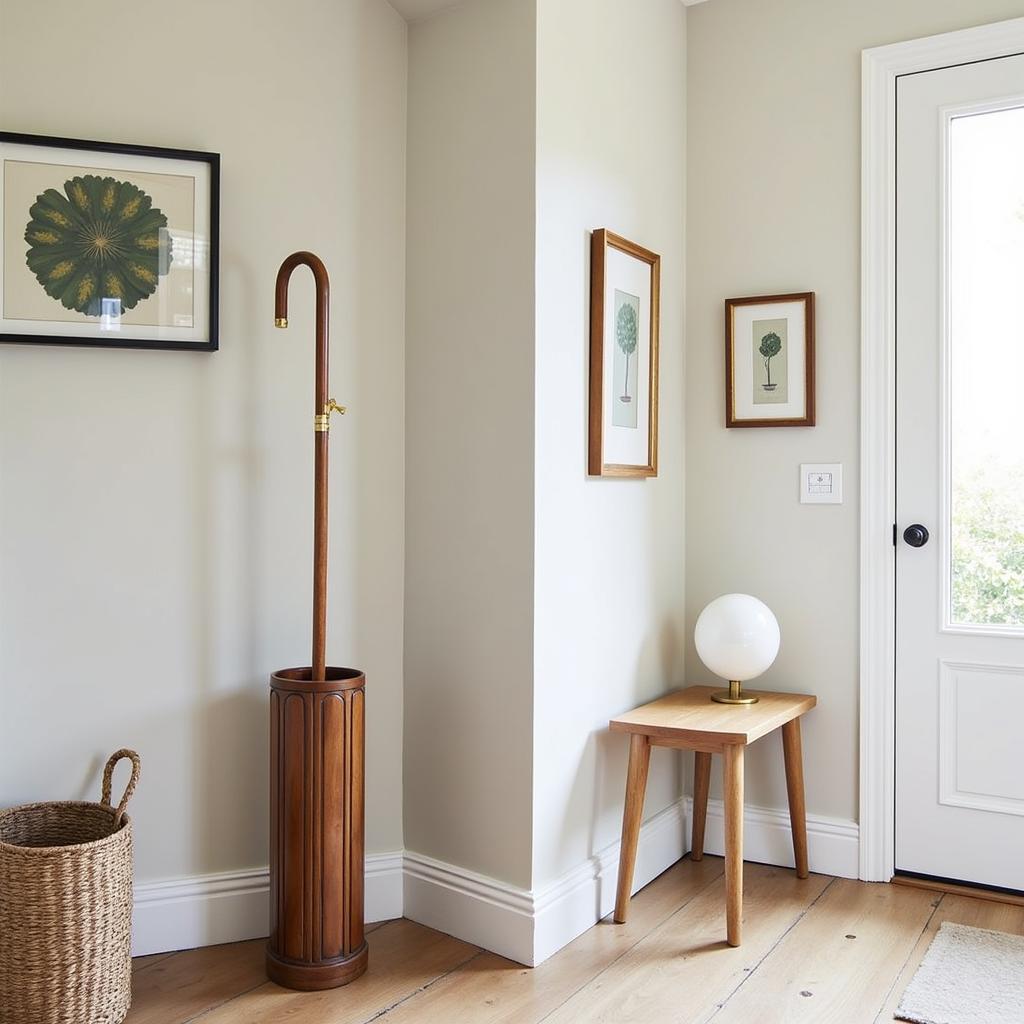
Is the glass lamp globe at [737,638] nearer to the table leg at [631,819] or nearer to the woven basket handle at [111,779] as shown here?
the table leg at [631,819]

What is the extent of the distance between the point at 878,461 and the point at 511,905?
1540mm

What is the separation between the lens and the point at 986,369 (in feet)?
8.75

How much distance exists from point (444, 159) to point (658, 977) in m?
2.00

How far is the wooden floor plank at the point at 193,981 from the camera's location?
6.66 feet

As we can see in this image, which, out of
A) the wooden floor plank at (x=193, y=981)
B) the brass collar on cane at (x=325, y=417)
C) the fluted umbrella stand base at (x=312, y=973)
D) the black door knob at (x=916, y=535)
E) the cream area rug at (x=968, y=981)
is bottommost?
the cream area rug at (x=968, y=981)

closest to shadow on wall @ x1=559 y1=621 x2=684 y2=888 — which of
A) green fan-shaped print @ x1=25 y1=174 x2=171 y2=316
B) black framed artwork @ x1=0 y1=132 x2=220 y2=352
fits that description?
black framed artwork @ x1=0 y1=132 x2=220 y2=352

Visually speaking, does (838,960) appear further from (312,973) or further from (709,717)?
(312,973)

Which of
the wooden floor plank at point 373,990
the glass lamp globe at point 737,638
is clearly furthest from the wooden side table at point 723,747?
the wooden floor plank at point 373,990

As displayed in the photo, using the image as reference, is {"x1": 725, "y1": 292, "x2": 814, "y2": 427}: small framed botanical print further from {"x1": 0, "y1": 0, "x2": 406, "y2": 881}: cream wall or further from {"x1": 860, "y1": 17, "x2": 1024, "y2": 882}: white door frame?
{"x1": 0, "y1": 0, "x2": 406, "y2": 881}: cream wall

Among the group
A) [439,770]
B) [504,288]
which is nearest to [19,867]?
[439,770]

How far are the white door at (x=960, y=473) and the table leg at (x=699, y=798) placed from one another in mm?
528

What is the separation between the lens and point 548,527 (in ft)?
7.75

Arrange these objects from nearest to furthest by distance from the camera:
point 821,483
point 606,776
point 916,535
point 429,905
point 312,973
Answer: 1. point 312,973
2. point 429,905
3. point 606,776
4. point 916,535
5. point 821,483

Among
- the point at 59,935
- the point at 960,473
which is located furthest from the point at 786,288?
the point at 59,935
